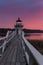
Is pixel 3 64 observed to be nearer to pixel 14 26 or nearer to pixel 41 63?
pixel 41 63

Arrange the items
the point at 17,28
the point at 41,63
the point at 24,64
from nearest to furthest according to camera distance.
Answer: the point at 41,63
the point at 24,64
the point at 17,28

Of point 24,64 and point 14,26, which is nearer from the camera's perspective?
point 24,64

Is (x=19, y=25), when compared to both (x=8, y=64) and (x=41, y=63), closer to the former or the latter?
(x=8, y=64)

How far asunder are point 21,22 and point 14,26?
7.29 ft

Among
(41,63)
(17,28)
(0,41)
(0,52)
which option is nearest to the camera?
(41,63)

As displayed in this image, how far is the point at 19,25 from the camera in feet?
188

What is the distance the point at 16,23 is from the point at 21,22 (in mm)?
1781

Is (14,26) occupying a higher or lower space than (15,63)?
higher

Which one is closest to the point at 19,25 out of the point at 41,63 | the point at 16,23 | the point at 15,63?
the point at 16,23

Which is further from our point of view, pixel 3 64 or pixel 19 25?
pixel 19 25

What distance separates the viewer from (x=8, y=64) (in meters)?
7.93

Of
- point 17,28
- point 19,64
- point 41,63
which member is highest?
point 17,28

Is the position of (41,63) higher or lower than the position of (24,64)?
higher

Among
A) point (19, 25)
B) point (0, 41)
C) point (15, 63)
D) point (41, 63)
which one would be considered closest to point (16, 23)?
point (19, 25)
